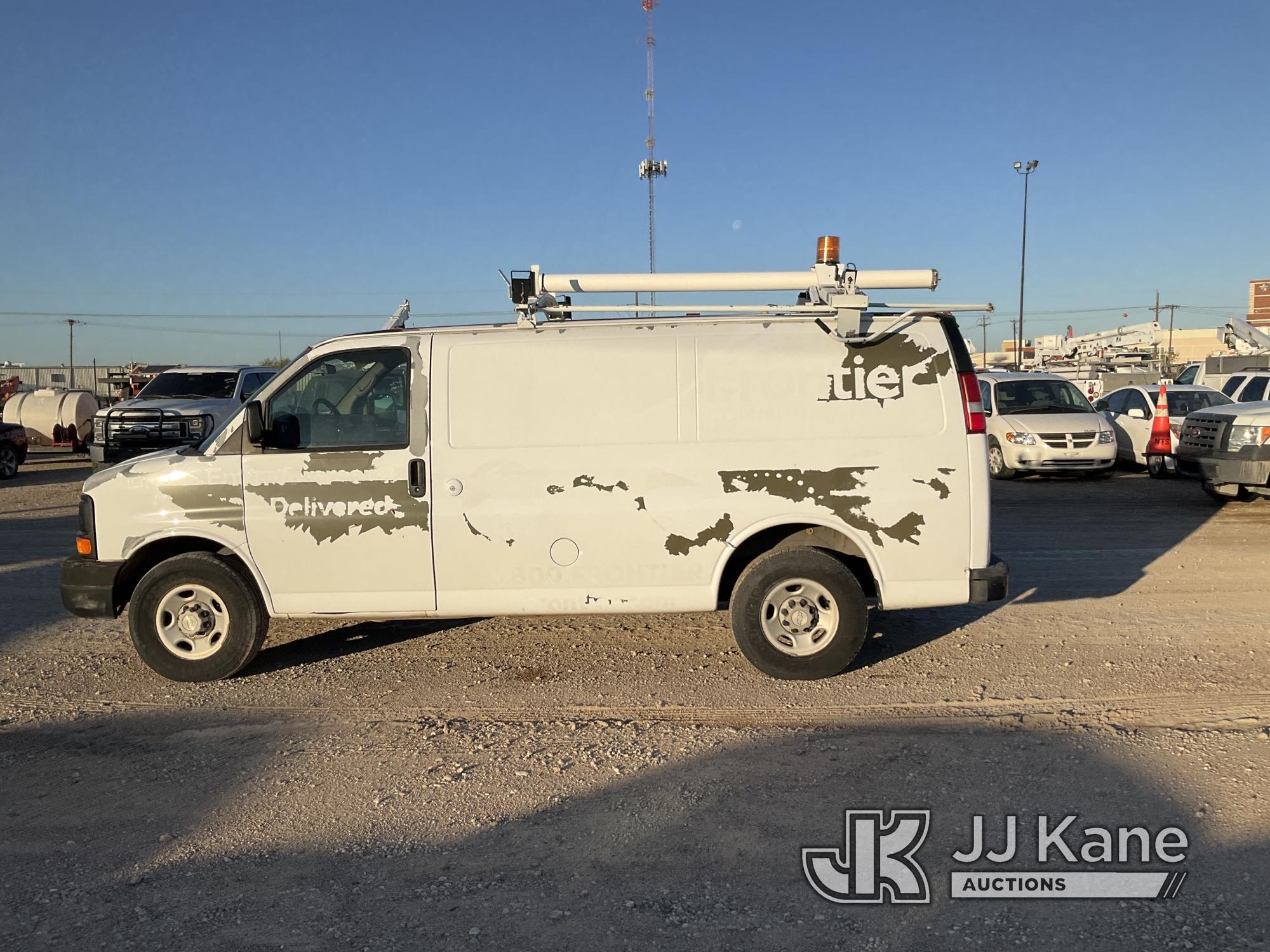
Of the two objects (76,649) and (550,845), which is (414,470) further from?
(76,649)

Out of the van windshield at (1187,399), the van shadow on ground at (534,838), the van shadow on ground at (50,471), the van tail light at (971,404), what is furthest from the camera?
the van shadow on ground at (50,471)

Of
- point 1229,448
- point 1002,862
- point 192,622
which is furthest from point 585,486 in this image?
point 1229,448

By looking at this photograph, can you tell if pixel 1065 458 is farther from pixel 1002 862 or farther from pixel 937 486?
pixel 1002 862

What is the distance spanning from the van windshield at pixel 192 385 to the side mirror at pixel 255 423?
12.9 metres

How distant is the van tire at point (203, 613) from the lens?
576 centimetres

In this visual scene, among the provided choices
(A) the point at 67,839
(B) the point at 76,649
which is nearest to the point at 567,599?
(A) the point at 67,839

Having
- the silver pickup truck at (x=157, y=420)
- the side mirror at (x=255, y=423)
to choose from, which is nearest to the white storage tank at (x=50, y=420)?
the silver pickup truck at (x=157, y=420)

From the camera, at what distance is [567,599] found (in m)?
5.72

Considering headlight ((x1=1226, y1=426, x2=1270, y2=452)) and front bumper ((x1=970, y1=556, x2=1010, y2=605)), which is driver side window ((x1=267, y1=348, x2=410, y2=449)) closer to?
front bumper ((x1=970, y1=556, x2=1010, y2=605))

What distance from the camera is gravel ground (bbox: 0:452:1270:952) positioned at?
3307 millimetres

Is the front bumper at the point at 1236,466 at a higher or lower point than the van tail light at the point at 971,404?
lower

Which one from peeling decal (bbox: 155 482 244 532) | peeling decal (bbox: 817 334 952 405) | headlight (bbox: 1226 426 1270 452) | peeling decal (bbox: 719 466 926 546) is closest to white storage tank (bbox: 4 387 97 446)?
peeling decal (bbox: 155 482 244 532)

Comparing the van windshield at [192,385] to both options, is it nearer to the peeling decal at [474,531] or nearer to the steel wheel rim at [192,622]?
the steel wheel rim at [192,622]

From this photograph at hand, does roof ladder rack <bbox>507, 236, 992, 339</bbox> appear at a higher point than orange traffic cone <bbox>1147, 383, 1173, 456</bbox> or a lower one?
higher
